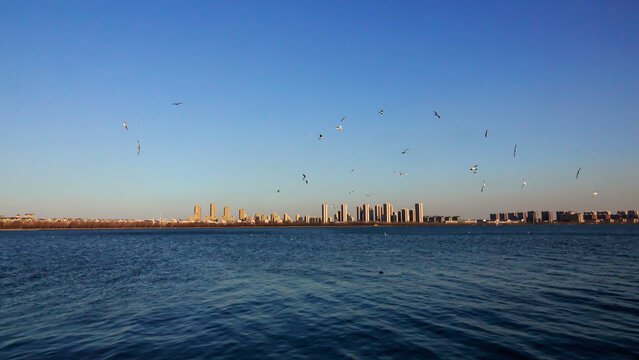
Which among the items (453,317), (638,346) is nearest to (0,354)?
(453,317)

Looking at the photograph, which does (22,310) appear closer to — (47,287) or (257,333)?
(47,287)

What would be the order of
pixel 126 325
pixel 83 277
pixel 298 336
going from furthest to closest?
pixel 83 277 → pixel 126 325 → pixel 298 336

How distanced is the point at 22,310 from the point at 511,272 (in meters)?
36.3

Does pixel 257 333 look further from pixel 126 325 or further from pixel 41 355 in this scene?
pixel 41 355

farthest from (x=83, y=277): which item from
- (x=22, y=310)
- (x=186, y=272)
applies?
(x=22, y=310)

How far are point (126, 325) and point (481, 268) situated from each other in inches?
1237

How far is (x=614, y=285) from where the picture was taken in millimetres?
26453

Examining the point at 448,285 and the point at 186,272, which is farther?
the point at 186,272

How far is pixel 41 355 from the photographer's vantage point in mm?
13531

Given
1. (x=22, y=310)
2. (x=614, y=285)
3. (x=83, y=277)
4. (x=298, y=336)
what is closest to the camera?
(x=298, y=336)

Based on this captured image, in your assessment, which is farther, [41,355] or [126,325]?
[126,325]

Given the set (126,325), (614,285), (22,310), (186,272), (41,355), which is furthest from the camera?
(186,272)

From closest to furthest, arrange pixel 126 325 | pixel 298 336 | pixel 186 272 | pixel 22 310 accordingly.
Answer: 1. pixel 298 336
2. pixel 126 325
3. pixel 22 310
4. pixel 186 272

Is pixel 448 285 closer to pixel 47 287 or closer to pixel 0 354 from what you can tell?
pixel 0 354
